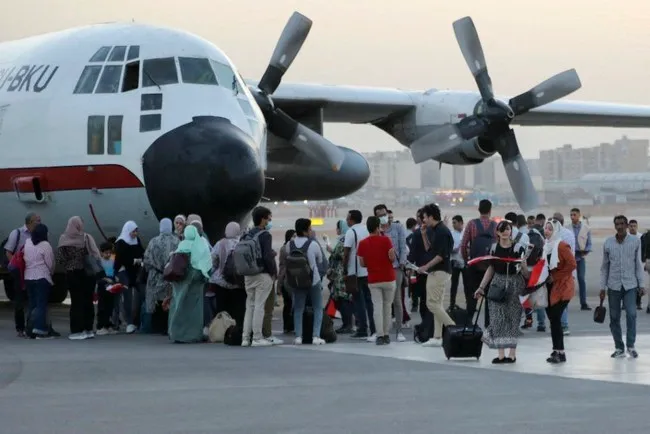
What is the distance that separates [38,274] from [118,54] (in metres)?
3.62

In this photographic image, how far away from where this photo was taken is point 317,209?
116m

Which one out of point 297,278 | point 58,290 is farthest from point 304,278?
point 58,290

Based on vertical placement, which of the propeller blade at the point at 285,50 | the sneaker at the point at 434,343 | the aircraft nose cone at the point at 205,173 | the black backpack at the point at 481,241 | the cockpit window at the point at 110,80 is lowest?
the sneaker at the point at 434,343

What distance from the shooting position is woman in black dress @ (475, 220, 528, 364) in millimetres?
12883

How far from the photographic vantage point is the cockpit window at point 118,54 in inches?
708

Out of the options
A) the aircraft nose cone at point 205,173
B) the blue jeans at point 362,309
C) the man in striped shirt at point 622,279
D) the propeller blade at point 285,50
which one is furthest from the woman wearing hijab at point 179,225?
the propeller blade at point 285,50

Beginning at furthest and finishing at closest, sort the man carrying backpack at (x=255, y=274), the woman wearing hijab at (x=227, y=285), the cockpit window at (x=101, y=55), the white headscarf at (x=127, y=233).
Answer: the cockpit window at (x=101, y=55) → the white headscarf at (x=127, y=233) → the woman wearing hijab at (x=227, y=285) → the man carrying backpack at (x=255, y=274)

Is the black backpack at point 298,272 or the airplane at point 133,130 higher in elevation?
the airplane at point 133,130

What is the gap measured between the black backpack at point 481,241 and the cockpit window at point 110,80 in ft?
16.4

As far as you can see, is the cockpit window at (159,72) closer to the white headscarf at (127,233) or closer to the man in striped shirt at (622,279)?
the white headscarf at (127,233)

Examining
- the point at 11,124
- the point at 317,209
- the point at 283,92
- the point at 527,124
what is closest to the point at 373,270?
the point at 11,124

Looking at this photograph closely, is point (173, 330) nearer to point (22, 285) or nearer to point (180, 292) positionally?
point (180, 292)

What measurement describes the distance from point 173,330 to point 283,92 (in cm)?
889

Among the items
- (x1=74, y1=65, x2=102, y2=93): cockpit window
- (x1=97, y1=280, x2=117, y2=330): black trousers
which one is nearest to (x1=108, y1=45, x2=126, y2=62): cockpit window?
(x1=74, y1=65, x2=102, y2=93): cockpit window
